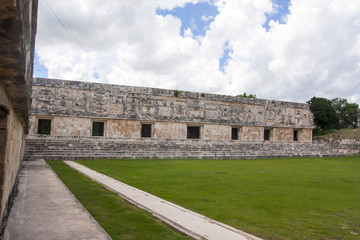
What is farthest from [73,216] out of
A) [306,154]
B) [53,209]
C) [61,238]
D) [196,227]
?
[306,154]

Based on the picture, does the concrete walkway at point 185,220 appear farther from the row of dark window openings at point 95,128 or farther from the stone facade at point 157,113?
the row of dark window openings at point 95,128

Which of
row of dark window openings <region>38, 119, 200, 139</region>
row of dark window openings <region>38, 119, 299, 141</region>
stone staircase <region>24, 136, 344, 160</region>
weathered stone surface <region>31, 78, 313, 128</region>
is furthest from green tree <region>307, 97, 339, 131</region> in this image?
row of dark window openings <region>38, 119, 200, 139</region>

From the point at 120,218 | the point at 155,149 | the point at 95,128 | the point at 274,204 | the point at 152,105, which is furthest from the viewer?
the point at 152,105

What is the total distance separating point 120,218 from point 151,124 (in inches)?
642

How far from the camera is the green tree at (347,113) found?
46.2 metres

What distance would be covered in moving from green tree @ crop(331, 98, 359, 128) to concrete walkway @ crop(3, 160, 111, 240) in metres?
50.4

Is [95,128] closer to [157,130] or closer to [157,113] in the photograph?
[157,130]

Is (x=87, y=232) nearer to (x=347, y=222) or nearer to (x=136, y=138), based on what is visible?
(x=347, y=222)

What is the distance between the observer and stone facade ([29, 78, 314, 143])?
17875 millimetres

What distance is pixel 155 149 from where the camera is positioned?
1781 centimetres

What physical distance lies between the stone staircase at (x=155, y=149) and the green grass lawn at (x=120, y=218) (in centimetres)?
961

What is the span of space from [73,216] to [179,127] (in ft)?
56.4

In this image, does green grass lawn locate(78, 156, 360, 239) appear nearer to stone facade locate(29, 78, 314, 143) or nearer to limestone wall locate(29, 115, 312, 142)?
limestone wall locate(29, 115, 312, 142)

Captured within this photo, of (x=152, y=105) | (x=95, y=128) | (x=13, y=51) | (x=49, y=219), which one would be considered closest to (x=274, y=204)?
(x=49, y=219)
